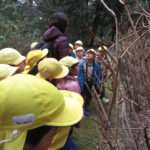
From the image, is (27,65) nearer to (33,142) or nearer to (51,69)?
(51,69)

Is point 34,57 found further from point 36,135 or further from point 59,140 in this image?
point 36,135

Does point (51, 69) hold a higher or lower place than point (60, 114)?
lower

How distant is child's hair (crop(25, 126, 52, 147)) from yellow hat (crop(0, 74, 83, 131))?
51mm

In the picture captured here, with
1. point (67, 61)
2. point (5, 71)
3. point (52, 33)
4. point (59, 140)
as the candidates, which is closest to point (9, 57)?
point (5, 71)

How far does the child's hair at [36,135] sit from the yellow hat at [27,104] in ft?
0.17

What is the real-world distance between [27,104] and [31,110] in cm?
3

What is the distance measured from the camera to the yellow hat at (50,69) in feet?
7.09

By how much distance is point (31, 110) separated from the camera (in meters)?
0.99

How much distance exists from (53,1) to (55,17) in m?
8.74

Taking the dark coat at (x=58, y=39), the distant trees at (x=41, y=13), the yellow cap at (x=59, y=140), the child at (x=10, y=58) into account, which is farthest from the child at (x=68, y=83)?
the distant trees at (x=41, y=13)

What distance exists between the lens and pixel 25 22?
1023 centimetres

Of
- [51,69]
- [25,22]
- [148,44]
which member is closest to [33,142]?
[51,69]

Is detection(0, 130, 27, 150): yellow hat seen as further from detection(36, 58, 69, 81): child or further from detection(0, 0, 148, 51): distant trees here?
detection(0, 0, 148, 51): distant trees

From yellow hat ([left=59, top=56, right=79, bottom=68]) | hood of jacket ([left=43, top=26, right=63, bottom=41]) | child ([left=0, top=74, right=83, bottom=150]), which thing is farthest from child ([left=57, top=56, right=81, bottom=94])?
child ([left=0, top=74, right=83, bottom=150])
